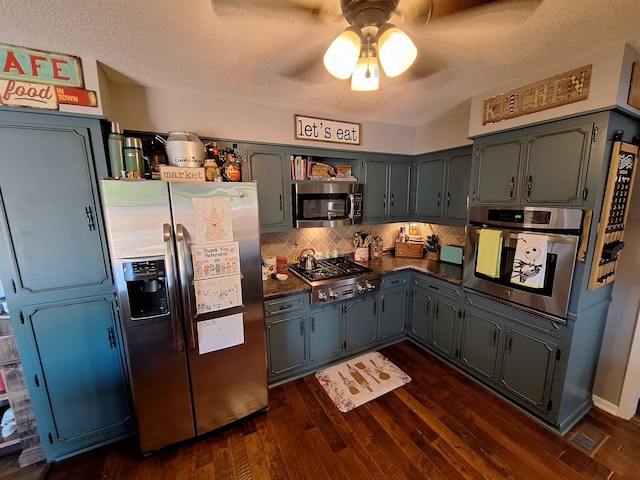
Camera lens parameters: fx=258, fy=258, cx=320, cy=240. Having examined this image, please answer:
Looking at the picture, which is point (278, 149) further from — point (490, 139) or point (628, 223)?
point (628, 223)

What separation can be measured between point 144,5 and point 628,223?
125 inches

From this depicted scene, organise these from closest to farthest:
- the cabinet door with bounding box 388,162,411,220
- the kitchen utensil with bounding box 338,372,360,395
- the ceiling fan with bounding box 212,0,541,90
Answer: the ceiling fan with bounding box 212,0,541,90 < the kitchen utensil with bounding box 338,372,360,395 < the cabinet door with bounding box 388,162,411,220

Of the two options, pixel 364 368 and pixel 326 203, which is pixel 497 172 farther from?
pixel 364 368

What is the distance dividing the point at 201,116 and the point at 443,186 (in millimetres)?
2390

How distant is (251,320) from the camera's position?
180cm

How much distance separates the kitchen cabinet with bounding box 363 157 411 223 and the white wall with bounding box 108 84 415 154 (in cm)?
46

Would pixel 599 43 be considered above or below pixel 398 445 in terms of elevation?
above

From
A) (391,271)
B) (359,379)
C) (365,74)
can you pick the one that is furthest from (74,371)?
(391,271)

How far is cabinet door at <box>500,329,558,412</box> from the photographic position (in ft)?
5.96

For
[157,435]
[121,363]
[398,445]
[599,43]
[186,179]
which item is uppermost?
[599,43]

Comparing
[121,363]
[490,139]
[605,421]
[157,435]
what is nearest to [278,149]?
[490,139]

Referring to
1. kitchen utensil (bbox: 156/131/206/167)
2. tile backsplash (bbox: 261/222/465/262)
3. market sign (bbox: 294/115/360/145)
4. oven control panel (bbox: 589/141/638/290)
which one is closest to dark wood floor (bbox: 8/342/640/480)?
oven control panel (bbox: 589/141/638/290)

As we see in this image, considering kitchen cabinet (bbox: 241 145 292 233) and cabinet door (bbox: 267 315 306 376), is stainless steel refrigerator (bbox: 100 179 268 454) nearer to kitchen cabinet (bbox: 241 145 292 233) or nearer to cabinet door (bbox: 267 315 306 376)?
cabinet door (bbox: 267 315 306 376)

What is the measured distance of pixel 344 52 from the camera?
95cm
